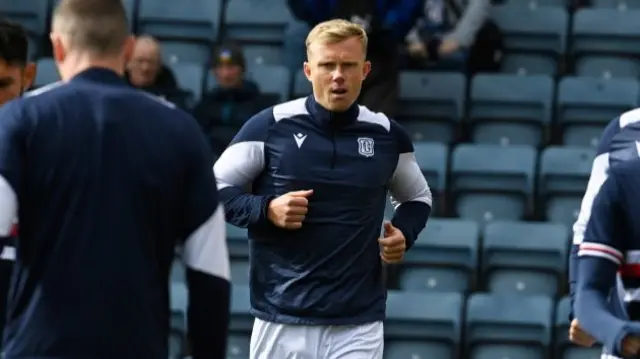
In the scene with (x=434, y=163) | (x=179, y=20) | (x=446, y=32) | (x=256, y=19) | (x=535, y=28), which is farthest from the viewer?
(x=179, y=20)

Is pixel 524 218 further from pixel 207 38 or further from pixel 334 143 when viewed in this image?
pixel 334 143

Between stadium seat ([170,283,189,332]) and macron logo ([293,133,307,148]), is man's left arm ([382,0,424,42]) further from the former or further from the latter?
macron logo ([293,133,307,148])

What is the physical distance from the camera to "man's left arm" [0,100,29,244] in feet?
13.1

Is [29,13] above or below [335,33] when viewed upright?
below

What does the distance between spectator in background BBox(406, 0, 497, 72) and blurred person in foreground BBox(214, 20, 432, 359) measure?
5929 mm

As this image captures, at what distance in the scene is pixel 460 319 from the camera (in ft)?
33.0

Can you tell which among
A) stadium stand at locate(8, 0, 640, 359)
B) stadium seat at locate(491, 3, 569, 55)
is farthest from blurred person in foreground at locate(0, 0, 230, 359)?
stadium seat at locate(491, 3, 569, 55)

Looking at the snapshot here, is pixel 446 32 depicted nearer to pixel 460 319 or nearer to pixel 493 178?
pixel 493 178

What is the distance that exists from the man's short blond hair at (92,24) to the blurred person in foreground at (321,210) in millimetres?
2273

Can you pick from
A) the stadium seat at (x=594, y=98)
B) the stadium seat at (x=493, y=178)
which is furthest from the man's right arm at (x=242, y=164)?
the stadium seat at (x=594, y=98)

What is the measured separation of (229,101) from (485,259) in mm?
2347

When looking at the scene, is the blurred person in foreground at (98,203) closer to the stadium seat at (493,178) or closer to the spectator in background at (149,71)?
the stadium seat at (493,178)

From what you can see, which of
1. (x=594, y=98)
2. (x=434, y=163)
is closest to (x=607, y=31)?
(x=594, y=98)

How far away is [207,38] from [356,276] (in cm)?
709
